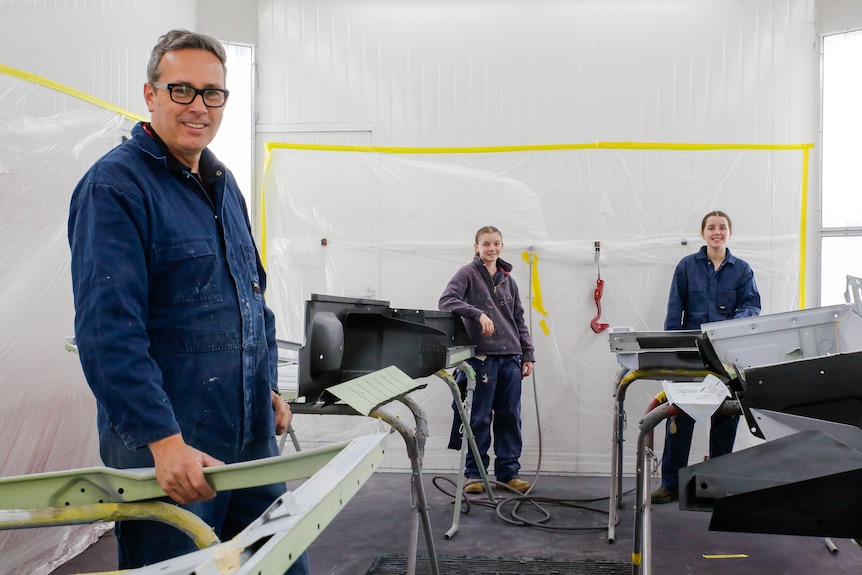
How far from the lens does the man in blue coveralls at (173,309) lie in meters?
1.13

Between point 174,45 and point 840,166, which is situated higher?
point 840,166

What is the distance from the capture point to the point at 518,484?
3730 millimetres

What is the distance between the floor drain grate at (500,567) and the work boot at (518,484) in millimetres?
969

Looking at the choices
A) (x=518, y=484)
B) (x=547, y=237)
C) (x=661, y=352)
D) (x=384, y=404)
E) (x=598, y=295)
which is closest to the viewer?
(x=384, y=404)

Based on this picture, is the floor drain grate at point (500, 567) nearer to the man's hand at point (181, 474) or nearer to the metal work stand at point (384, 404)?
the metal work stand at point (384, 404)

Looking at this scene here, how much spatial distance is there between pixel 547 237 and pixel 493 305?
0.66 m

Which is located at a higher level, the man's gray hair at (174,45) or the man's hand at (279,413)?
the man's gray hair at (174,45)

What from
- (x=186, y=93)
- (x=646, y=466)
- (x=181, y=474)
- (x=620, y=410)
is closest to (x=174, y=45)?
(x=186, y=93)

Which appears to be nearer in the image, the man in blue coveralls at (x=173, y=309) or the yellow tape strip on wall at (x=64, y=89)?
the man in blue coveralls at (x=173, y=309)

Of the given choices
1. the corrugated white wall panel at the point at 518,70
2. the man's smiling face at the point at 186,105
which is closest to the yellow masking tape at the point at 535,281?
the corrugated white wall panel at the point at 518,70

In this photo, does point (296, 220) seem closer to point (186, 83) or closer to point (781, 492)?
point (186, 83)

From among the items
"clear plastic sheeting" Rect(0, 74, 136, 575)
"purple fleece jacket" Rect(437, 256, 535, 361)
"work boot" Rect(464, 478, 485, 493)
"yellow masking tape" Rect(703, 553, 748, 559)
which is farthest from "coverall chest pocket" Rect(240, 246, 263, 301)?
"work boot" Rect(464, 478, 485, 493)

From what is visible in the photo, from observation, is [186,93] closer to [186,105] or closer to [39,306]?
[186,105]

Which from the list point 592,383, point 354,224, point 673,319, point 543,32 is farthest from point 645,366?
point 543,32
